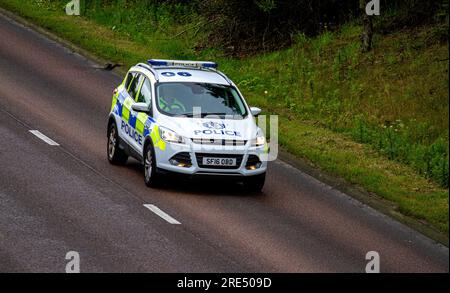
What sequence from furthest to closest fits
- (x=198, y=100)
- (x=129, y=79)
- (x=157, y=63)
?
(x=129, y=79) → (x=157, y=63) → (x=198, y=100)

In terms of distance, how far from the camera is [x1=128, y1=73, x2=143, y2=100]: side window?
21609 millimetres

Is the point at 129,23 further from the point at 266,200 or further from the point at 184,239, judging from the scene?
the point at 184,239

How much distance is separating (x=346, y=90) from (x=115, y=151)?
24.7 ft

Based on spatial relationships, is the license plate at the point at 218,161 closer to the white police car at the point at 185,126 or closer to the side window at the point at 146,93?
the white police car at the point at 185,126

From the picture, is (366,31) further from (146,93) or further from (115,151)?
(115,151)

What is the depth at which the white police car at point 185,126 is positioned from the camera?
1936cm

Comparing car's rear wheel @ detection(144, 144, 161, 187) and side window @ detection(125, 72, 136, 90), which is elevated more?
side window @ detection(125, 72, 136, 90)

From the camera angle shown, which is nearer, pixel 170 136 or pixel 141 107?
pixel 170 136

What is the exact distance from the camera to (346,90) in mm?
27172

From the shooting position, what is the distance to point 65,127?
24.6 metres

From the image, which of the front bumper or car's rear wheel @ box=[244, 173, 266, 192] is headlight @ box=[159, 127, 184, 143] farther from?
car's rear wheel @ box=[244, 173, 266, 192]
